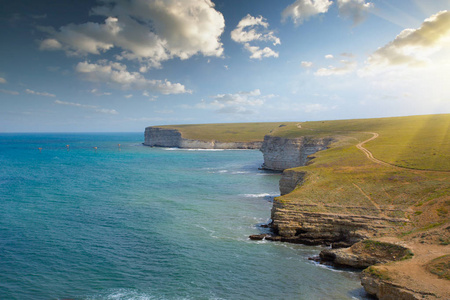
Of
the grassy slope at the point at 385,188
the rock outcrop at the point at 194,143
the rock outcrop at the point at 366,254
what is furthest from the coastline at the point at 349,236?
the rock outcrop at the point at 194,143

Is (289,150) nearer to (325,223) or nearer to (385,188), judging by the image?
(385,188)

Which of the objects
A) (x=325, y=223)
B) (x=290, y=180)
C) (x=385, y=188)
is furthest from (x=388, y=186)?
(x=290, y=180)

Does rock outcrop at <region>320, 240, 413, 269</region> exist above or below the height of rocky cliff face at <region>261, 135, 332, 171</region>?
below

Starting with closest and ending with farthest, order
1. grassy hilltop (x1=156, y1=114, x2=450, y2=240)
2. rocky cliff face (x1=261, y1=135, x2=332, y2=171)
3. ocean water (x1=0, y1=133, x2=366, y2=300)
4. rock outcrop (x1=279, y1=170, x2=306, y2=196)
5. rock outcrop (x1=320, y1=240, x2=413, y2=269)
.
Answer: ocean water (x1=0, y1=133, x2=366, y2=300) < rock outcrop (x1=320, y1=240, x2=413, y2=269) < grassy hilltop (x1=156, y1=114, x2=450, y2=240) < rock outcrop (x1=279, y1=170, x2=306, y2=196) < rocky cliff face (x1=261, y1=135, x2=332, y2=171)

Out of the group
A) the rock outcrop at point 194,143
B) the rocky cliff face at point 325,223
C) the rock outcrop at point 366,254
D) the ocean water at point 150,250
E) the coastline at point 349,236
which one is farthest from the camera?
the rock outcrop at point 194,143

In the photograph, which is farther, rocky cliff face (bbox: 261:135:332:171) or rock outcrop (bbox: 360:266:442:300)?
rocky cliff face (bbox: 261:135:332:171)

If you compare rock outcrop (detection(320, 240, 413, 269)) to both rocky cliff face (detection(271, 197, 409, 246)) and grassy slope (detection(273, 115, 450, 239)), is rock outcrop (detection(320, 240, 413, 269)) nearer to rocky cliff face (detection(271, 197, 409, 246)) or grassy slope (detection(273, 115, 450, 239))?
rocky cliff face (detection(271, 197, 409, 246))

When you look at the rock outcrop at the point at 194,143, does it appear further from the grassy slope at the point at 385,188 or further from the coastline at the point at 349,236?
the coastline at the point at 349,236

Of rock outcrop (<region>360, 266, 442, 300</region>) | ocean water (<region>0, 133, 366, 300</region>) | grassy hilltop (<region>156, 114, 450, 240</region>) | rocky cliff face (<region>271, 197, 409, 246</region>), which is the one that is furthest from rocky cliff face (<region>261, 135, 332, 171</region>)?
rock outcrop (<region>360, 266, 442, 300</region>)
